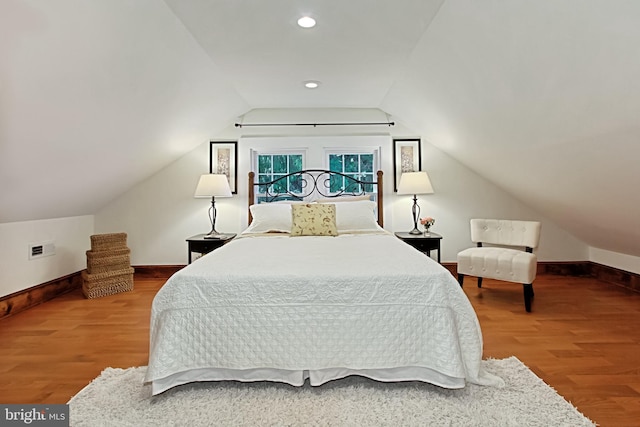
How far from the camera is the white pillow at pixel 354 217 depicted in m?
3.73

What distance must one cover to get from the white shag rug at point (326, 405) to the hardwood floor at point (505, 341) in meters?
0.19

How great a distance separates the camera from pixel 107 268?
4.00m

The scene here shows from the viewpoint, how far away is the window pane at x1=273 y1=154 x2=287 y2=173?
479 centimetres

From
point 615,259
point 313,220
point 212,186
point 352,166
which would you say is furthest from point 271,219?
point 615,259

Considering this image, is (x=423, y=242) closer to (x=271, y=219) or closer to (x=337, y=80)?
(x=271, y=219)

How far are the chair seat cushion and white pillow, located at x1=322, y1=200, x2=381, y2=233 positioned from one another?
0.98 metres

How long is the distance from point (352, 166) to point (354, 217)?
4.03 feet

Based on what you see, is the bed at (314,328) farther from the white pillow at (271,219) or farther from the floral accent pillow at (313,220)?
the white pillow at (271,219)

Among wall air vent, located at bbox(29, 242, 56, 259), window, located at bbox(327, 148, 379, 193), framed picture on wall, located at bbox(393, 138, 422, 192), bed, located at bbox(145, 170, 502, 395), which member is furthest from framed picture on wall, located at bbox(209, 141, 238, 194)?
bed, located at bbox(145, 170, 502, 395)

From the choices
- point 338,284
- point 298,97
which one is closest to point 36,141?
point 338,284

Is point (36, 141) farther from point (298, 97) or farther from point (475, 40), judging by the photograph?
point (475, 40)

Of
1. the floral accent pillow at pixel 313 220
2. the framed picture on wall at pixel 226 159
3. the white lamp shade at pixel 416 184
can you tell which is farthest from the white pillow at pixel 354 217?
the framed picture on wall at pixel 226 159

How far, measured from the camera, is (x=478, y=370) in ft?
6.16

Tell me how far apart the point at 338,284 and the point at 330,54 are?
209 centimetres
